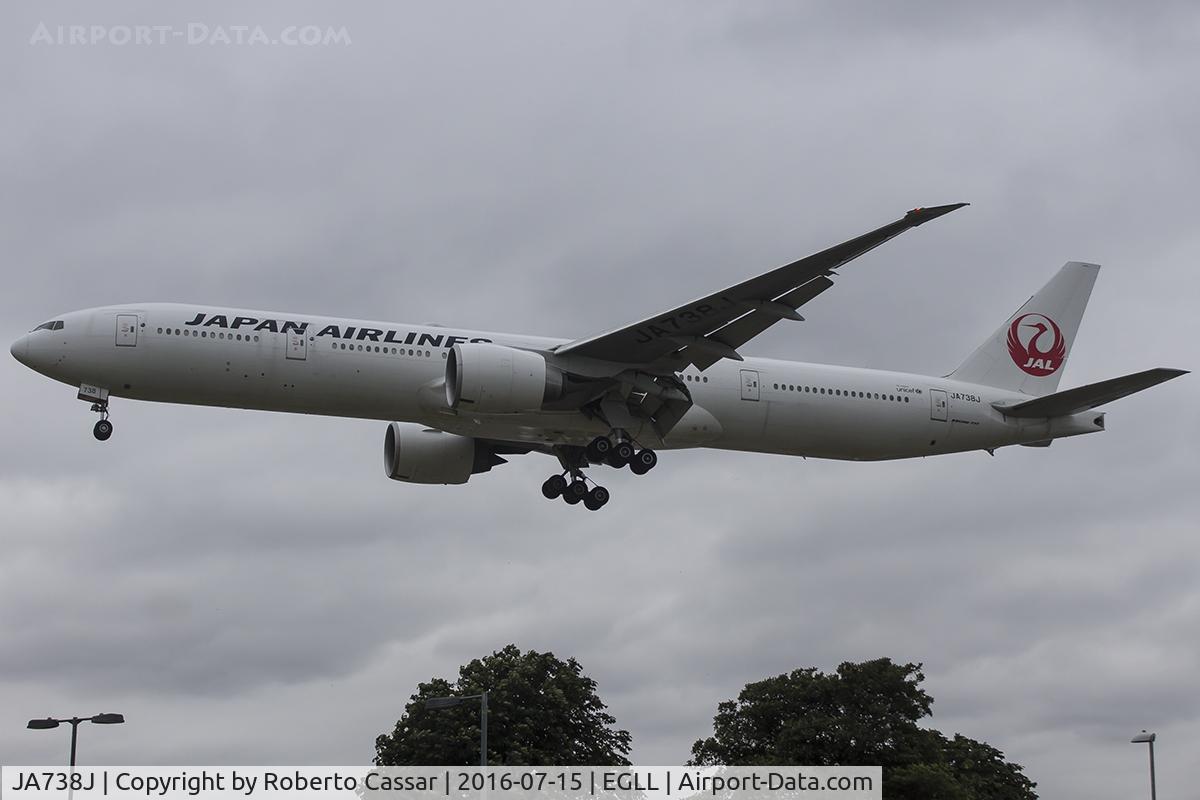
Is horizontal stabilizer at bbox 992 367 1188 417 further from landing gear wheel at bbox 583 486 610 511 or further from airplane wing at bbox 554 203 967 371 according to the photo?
landing gear wheel at bbox 583 486 610 511

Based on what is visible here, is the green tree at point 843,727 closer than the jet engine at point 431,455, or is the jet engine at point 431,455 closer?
the jet engine at point 431,455

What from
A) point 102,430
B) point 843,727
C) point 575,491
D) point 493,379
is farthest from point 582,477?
point 843,727

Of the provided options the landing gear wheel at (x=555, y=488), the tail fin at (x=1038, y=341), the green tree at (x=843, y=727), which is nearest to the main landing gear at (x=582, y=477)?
the landing gear wheel at (x=555, y=488)

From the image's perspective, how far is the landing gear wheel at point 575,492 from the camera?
44688mm

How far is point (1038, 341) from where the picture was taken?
48.8m

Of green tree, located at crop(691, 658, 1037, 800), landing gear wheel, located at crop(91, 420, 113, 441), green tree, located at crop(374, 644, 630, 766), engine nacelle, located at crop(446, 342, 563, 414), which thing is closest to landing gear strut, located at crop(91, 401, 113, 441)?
landing gear wheel, located at crop(91, 420, 113, 441)

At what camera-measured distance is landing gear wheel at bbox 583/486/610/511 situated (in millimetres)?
44438

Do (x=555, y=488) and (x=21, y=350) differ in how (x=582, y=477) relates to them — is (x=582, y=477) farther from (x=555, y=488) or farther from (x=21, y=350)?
(x=21, y=350)

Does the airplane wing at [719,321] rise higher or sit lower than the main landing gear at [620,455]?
higher

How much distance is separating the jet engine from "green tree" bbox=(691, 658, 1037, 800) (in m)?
20.3

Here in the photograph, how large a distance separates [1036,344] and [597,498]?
14.7 meters

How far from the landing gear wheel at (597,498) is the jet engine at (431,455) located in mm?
4040

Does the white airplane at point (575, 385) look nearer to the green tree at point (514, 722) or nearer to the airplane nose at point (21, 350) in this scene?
the airplane nose at point (21, 350)

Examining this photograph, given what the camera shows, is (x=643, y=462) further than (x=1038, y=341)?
No
